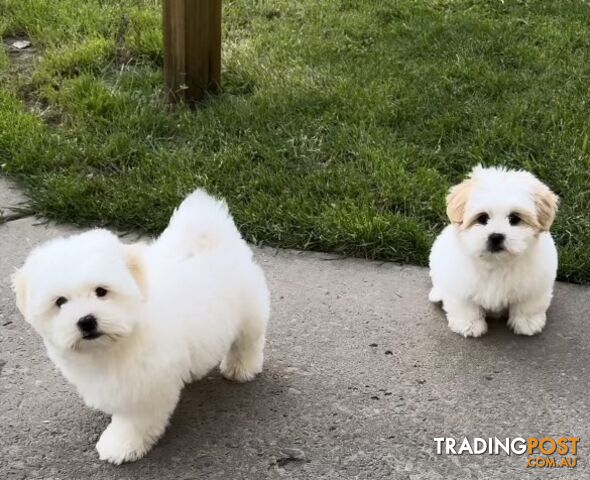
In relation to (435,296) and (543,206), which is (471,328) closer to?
(435,296)

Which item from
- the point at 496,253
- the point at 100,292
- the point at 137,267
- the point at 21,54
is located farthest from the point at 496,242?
the point at 21,54

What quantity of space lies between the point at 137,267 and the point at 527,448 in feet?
5.56

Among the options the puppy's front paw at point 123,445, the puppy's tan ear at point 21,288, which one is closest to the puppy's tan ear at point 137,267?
the puppy's tan ear at point 21,288

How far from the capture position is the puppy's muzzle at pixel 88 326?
2395 millimetres

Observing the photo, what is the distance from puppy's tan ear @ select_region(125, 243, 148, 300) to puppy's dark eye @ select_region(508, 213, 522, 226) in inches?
64.7

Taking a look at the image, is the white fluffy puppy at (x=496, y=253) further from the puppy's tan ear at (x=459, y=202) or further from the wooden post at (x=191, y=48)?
the wooden post at (x=191, y=48)

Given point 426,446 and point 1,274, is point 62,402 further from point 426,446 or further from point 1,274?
point 426,446

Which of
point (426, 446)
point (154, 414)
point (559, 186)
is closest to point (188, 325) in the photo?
point (154, 414)

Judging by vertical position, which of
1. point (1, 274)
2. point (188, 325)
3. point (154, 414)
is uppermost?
point (188, 325)

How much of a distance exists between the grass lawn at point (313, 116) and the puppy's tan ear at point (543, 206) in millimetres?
787

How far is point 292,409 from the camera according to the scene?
3.15m

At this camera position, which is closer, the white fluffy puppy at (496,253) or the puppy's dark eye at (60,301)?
the puppy's dark eye at (60,301)

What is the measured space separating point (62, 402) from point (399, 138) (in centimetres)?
294

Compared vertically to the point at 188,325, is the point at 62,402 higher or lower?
lower
